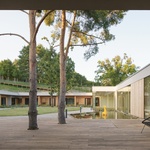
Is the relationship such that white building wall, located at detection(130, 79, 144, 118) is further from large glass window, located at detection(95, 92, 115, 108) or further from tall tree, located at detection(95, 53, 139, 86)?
tall tree, located at detection(95, 53, 139, 86)

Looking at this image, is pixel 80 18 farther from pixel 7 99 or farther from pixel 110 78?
→ pixel 7 99

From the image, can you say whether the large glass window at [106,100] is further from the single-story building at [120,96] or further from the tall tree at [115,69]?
the tall tree at [115,69]

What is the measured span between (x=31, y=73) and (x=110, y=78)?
34476 mm

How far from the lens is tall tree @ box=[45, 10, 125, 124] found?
1277 centimetres

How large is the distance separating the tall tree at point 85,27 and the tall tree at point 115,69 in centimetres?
2879

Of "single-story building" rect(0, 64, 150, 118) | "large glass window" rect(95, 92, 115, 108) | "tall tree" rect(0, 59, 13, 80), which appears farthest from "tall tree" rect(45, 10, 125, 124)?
"tall tree" rect(0, 59, 13, 80)

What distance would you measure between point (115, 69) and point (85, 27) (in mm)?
31386

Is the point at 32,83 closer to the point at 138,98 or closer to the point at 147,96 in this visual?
the point at 147,96

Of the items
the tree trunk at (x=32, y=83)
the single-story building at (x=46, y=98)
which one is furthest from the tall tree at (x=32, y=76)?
the single-story building at (x=46, y=98)

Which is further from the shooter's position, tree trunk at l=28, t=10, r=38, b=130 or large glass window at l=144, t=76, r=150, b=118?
large glass window at l=144, t=76, r=150, b=118

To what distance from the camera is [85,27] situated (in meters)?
13.6

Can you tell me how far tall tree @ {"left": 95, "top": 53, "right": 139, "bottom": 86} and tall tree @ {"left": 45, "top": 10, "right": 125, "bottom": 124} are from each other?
2879 cm

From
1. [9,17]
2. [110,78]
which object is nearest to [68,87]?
[110,78]

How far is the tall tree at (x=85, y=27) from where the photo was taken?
12.8m
